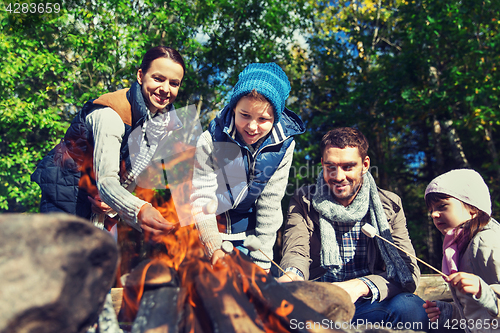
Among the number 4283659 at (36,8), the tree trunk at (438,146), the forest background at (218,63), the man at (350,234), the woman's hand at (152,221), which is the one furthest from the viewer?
the tree trunk at (438,146)

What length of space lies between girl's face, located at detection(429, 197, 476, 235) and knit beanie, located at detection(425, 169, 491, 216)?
6 cm

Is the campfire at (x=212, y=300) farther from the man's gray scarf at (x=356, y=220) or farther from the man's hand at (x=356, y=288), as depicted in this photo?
the man's gray scarf at (x=356, y=220)

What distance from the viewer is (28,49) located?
20.4ft

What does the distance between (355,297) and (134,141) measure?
2.01 m

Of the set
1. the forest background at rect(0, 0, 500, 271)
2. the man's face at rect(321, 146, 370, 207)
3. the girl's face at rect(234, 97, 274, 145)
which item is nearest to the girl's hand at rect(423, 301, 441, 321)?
the man's face at rect(321, 146, 370, 207)

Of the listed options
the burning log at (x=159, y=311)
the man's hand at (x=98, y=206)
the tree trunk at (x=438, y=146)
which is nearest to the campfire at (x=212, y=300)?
the burning log at (x=159, y=311)

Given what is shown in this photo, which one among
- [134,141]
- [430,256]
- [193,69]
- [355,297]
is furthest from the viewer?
[430,256]

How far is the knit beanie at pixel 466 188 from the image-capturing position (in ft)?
7.80

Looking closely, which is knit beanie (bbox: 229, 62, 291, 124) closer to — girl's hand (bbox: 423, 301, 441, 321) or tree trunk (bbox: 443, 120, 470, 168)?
girl's hand (bbox: 423, 301, 441, 321)

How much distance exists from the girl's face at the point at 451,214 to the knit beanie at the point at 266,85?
1.45 m

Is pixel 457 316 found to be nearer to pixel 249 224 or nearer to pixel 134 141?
pixel 249 224

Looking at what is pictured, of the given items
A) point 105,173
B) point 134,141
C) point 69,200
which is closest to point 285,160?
point 134,141

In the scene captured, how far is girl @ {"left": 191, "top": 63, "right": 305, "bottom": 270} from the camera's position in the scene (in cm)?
241

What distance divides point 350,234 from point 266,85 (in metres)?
1.46
